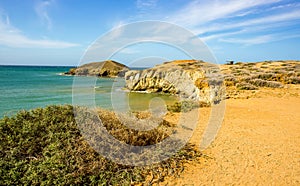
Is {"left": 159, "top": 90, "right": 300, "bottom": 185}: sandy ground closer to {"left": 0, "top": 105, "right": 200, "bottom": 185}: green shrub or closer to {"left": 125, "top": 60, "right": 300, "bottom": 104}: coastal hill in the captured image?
{"left": 0, "top": 105, "right": 200, "bottom": 185}: green shrub

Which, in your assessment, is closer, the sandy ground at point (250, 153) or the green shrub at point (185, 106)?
the sandy ground at point (250, 153)

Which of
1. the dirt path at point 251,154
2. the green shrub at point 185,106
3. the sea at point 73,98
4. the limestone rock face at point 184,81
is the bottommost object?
the sea at point 73,98

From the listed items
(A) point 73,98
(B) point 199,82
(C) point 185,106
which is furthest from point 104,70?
(C) point 185,106

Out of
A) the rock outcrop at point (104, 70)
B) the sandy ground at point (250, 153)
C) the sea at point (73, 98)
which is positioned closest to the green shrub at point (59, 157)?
the sandy ground at point (250, 153)

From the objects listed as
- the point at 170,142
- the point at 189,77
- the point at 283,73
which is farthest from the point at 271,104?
the point at 283,73

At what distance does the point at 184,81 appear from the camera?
736 inches

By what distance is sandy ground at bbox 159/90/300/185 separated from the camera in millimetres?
4707

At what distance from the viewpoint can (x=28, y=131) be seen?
5.00 m

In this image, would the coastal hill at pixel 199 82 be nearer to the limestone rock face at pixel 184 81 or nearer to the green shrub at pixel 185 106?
the limestone rock face at pixel 184 81

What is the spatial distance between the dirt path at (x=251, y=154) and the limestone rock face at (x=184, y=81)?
14.0ft

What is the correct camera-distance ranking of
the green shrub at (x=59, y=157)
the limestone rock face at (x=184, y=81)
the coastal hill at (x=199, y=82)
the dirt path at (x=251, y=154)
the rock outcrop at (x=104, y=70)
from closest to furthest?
the green shrub at (x=59, y=157) → the dirt path at (x=251, y=154) → the limestone rock face at (x=184, y=81) → the coastal hill at (x=199, y=82) → the rock outcrop at (x=104, y=70)

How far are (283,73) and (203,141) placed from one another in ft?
74.3

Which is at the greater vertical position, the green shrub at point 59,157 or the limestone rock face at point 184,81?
the limestone rock face at point 184,81

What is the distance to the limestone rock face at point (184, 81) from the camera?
46.8 feet
